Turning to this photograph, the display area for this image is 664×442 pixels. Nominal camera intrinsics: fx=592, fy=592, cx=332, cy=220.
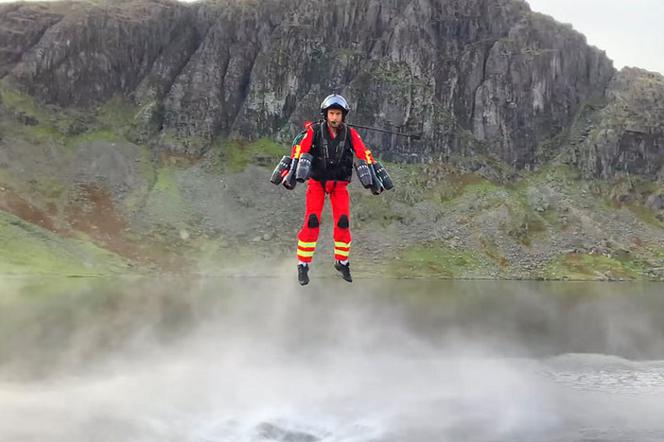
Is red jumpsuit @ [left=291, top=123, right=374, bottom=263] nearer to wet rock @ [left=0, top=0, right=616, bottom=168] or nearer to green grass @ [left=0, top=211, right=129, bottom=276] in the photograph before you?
green grass @ [left=0, top=211, right=129, bottom=276]

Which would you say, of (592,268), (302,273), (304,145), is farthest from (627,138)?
(302,273)

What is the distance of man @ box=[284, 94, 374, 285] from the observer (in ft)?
54.6

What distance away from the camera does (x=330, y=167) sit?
1702 centimetres

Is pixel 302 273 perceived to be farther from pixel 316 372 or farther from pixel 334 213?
pixel 316 372

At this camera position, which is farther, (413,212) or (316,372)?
(413,212)

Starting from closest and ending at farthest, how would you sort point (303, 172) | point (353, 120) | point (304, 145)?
point (303, 172) → point (304, 145) → point (353, 120)

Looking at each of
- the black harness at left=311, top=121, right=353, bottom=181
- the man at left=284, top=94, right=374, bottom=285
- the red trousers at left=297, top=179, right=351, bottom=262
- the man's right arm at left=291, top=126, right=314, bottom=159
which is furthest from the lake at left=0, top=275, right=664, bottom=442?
the man's right arm at left=291, top=126, right=314, bottom=159

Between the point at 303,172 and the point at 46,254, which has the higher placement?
the point at 303,172

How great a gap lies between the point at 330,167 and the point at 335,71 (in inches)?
5809

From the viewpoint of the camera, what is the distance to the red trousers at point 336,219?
17.2 m

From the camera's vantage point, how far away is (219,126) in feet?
502

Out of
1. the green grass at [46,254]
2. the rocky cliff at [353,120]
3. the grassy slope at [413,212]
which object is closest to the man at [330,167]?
the green grass at [46,254]

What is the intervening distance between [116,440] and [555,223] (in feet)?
417

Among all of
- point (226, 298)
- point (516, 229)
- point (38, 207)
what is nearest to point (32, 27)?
point (38, 207)
